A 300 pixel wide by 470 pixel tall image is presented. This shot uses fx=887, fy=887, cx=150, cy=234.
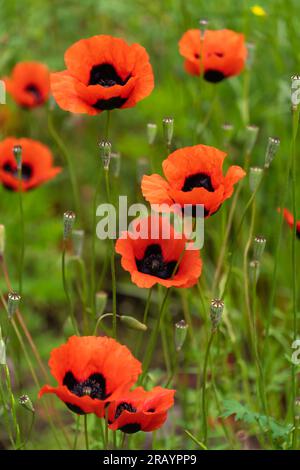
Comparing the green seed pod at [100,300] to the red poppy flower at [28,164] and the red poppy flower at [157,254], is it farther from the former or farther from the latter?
the red poppy flower at [28,164]

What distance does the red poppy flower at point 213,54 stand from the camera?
72.6 inches

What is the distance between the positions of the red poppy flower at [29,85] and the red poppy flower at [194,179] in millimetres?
934

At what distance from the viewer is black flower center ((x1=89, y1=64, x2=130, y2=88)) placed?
63.4 inches

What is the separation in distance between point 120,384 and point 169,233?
306 mm

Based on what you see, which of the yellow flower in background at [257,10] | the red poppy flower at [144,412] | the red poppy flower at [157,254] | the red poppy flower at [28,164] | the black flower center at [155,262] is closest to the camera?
the red poppy flower at [144,412]

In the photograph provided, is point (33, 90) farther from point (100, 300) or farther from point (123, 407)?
point (123, 407)

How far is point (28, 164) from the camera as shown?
214 centimetres

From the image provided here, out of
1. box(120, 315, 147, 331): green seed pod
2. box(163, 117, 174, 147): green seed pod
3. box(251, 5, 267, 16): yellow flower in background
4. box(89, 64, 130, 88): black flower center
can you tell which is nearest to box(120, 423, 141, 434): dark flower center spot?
box(120, 315, 147, 331): green seed pod

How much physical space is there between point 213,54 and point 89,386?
0.81 m

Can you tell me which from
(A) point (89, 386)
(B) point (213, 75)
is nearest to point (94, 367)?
(A) point (89, 386)

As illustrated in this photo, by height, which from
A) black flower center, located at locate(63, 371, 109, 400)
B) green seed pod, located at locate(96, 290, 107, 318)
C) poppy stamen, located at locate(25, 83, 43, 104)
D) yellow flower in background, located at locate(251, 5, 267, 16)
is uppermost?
yellow flower in background, located at locate(251, 5, 267, 16)

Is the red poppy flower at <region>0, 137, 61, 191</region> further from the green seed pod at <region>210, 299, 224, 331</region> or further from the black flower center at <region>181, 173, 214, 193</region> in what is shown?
the green seed pod at <region>210, 299, 224, 331</region>

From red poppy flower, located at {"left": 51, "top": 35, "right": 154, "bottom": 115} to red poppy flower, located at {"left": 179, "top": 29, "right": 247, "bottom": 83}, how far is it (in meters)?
0.27

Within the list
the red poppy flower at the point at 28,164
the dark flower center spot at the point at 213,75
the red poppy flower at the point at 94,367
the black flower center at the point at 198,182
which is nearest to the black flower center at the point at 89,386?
the red poppy flower at the point at 94,367
